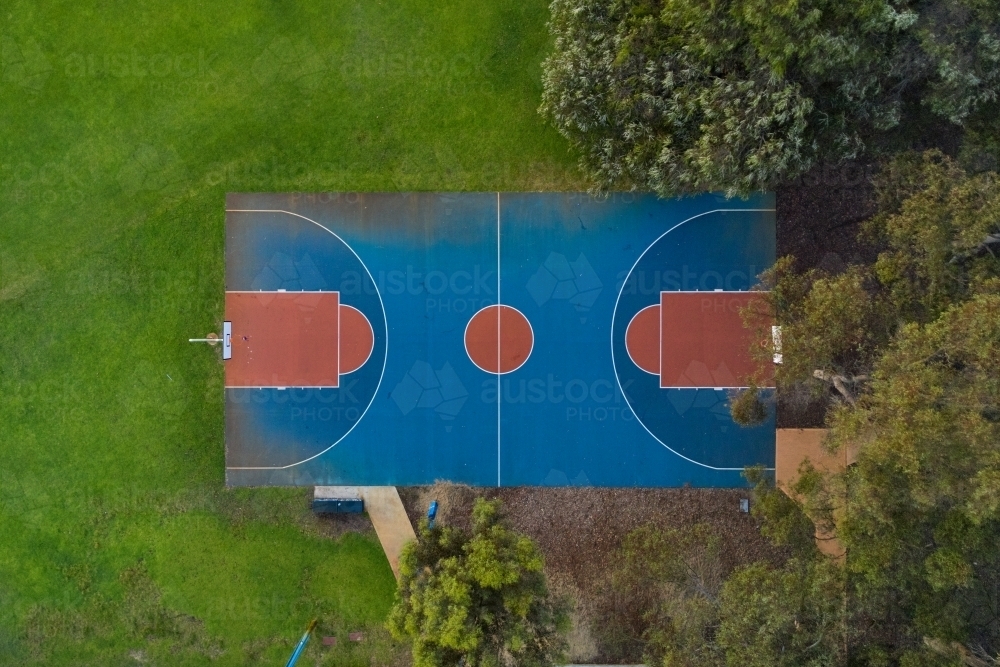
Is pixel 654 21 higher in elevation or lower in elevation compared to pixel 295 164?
higher

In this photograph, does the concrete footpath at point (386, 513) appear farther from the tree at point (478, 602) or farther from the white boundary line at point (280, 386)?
the tree at point (478, 602)

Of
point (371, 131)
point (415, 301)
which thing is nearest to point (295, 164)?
point (371, 131)

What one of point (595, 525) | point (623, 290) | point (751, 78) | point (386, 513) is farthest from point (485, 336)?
point (751, 78)

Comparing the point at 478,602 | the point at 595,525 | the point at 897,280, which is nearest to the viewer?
the point at 478,602

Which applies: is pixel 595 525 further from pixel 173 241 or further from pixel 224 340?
pixel 173 241

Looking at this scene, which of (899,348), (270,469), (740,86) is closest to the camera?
(899,348)

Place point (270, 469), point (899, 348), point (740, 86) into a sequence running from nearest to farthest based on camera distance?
point (899, 348), point (740, 86), point (270, 469)

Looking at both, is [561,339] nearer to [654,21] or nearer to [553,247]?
[553,247]
